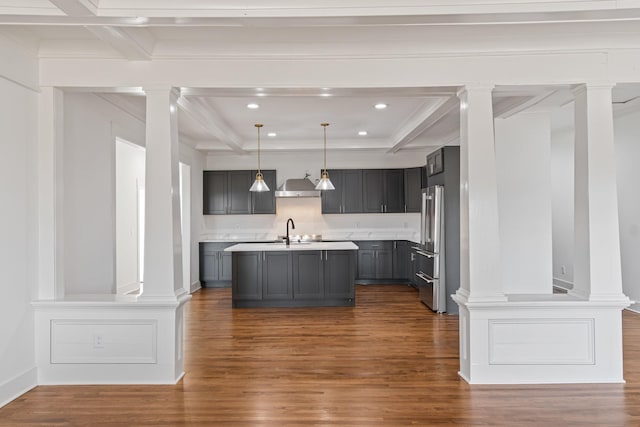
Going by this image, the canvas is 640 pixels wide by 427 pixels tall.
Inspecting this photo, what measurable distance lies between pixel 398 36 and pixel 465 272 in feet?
6.25

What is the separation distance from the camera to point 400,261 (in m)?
8.36

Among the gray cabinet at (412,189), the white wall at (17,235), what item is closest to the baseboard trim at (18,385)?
the white wall at (17,235)

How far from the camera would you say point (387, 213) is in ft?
29.1

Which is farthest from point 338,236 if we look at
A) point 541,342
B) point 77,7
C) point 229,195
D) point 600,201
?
point 77,7

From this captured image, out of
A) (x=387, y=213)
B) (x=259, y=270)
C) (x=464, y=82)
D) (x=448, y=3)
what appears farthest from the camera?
(x=387, y=213)

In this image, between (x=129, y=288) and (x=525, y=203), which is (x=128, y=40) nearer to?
(x=525, y=203)

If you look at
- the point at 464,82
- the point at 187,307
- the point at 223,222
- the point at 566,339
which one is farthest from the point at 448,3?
the point at 223,222

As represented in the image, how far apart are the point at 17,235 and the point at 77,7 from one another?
1747 millimetres

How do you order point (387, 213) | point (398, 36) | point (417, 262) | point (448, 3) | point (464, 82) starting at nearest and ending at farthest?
point (448, 3) → point (398, 36) → point (464, 82) → point (417, 262) → point (387, 213)

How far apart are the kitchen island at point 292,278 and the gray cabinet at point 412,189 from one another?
8.46ft

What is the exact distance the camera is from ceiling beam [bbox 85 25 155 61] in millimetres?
2873

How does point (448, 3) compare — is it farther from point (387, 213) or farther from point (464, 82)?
point (387, 213)

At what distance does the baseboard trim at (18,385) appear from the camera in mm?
3044

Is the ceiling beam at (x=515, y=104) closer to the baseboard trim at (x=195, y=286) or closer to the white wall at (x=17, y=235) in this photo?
the white wall at (x=17, y=235)
